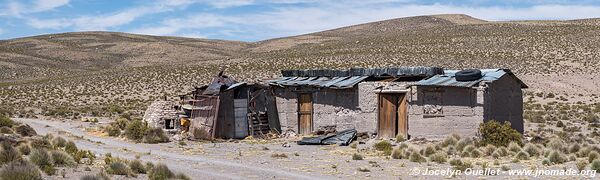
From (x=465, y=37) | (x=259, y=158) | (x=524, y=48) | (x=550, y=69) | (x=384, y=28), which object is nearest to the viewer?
(x=259, y=158)

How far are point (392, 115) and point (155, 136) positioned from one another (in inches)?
337

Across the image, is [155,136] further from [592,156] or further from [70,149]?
[592,156]

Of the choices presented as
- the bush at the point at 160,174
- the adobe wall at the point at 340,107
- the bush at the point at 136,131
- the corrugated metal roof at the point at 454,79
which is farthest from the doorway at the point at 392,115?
the bush at the point at 160,174

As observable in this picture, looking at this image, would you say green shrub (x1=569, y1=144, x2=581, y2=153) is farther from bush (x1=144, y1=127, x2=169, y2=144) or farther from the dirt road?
bush (x1=144, y1=127, x2=169, y2=144)

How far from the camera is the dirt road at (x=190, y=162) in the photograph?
54.4ft

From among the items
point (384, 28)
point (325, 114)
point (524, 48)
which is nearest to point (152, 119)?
point (325, 114)

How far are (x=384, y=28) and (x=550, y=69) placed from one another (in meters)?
72.9

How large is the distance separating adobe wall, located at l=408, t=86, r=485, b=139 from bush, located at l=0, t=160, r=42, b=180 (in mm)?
13098

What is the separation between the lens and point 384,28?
448ft

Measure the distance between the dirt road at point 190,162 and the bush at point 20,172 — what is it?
11.6ft

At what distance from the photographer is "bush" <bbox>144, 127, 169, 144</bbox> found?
25.7 meters

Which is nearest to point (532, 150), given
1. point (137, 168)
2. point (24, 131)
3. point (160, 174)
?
point (160, 174)

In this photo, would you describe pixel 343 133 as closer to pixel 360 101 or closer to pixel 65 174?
pixel 360 101

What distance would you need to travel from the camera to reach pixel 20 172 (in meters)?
13.4
